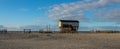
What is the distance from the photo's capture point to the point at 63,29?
67000mm

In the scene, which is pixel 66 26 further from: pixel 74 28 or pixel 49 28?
pixel 49 28

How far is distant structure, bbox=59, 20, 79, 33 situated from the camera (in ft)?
219

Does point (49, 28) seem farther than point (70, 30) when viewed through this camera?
Yes

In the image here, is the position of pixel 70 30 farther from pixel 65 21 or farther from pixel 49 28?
pixel 49 28

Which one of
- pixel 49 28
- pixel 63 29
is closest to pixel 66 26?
pixel 63 29

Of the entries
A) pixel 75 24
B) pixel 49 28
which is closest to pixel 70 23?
pixel 75 24

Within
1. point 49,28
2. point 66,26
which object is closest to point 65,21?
point 66,26

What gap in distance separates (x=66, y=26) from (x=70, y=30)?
1864 mm

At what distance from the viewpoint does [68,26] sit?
223ft

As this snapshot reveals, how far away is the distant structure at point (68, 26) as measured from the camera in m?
66.6

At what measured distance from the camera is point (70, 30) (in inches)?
2628

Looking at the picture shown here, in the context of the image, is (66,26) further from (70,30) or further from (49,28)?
(49,28)

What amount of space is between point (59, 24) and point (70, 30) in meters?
4.33

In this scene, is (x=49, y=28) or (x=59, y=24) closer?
(x=59, y=24)
